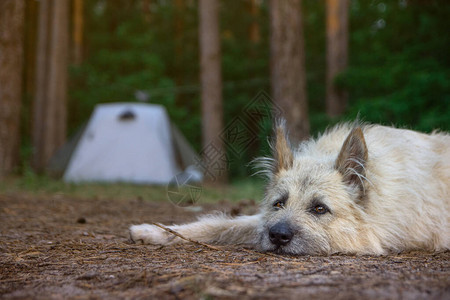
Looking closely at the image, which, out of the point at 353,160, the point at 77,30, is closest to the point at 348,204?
the point at 353,160

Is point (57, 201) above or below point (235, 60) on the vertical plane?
below

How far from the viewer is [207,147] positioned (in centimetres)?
1606

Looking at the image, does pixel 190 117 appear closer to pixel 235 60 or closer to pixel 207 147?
pixel 235 60

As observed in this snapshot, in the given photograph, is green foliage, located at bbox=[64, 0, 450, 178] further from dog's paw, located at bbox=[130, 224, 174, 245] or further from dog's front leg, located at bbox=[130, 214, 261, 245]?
dog's paw, located at bbox=[130, 224, 174, 245]

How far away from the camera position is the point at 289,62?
1148 centimetres

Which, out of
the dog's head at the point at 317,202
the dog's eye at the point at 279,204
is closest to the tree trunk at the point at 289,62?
the dog's head at the point at 317,202

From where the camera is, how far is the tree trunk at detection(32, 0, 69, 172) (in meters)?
16.2

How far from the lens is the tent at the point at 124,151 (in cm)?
1401

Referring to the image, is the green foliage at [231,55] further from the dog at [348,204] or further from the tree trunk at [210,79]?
the dog at [348,204]

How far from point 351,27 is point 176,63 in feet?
33.4

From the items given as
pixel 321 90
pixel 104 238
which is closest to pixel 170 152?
pixel 104 238

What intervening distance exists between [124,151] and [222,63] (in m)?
14.2

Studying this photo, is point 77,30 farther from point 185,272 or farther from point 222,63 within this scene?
point 185,272

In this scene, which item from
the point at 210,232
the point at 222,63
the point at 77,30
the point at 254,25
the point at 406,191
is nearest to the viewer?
the point at 406,191
